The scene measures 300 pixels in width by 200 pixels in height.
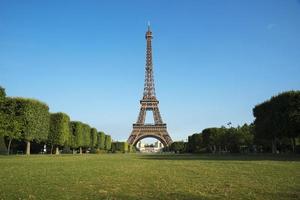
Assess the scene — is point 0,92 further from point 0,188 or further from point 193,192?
point 193,192

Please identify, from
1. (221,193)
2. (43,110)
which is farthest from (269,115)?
(221,193)

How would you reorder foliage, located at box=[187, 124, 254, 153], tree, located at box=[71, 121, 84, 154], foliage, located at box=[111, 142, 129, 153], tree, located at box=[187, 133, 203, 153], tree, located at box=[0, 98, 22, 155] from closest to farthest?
tree, located at box=[0, 98, 22, 155], tree, located at box=[71, 121, 84, 154], foliage, located at box=[187, 124, 254, 153], tree, located at box=[187, 133, 203, 153], foliage, located at box=[111, 142, 129, 153]

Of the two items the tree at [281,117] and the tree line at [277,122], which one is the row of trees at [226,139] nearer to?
the tree line at [277,122]

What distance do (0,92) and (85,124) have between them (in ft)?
129

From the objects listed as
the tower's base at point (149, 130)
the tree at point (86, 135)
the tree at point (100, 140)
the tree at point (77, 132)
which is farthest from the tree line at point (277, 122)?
the tree at point (100, 140)

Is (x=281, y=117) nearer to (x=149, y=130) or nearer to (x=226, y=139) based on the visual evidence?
(x=226, y=139)

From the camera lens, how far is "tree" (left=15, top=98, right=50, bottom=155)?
53.0 metres

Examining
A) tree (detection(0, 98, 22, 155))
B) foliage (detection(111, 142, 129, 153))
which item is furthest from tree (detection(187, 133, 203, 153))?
tree (detection(0, 98, 22, 155))

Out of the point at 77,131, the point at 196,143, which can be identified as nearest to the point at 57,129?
the point at 77,131

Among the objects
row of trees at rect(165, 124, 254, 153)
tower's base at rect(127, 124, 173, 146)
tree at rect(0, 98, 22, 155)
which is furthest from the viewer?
tower's base at rect(127, 124, 173, 146)

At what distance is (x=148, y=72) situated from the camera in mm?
120688

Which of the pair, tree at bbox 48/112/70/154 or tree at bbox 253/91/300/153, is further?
tree at bbox 48/112/70/154

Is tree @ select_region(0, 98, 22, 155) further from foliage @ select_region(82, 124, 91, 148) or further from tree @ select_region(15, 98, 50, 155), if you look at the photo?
foliage @ select_region(82, 124, 91, 148)

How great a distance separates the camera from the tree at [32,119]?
5303 cm
